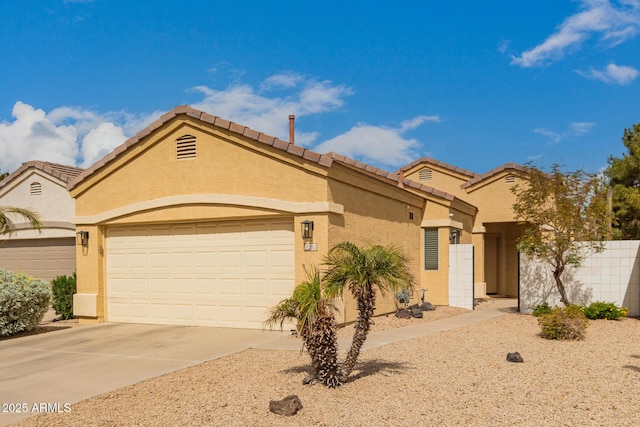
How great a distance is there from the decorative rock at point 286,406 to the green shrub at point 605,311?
10206 millimetres

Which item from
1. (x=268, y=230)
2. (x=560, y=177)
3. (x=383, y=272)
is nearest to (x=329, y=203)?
(x=268, y=230)

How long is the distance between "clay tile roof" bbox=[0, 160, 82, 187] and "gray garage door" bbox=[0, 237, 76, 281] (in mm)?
2242

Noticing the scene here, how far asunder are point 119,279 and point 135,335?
102 inches

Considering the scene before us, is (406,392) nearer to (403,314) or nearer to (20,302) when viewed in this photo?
(403,314)

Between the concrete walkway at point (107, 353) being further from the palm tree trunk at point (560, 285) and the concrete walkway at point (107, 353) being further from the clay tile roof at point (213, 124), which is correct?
the clay tile roof at point (213, 124)

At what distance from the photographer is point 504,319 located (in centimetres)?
1435

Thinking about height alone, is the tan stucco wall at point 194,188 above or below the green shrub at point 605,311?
above

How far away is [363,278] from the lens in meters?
7.22

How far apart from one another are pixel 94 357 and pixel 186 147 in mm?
5344

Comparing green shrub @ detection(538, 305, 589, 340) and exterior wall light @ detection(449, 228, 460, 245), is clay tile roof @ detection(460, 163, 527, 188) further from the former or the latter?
green shrub @ detection(538, 305, 589, 340)

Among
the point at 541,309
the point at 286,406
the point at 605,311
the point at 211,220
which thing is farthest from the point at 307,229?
the point at 605,311

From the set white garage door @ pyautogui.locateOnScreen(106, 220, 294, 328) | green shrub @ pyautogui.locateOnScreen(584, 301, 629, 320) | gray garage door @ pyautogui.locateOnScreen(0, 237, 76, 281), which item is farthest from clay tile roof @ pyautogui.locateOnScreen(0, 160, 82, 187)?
green shrub @ pyautogui.locateOnScreen(584, 301, 629, 320)

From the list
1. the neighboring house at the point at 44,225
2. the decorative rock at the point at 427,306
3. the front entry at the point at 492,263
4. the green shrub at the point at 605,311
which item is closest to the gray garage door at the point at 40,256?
the neighboring house at the point at 44,225

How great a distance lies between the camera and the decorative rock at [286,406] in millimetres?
6250
